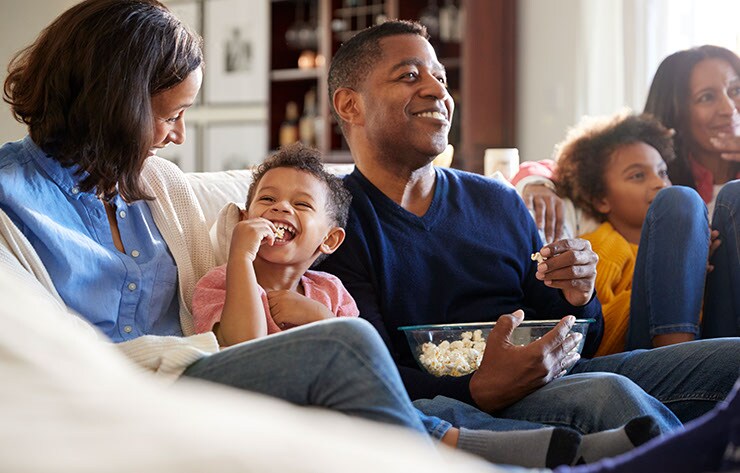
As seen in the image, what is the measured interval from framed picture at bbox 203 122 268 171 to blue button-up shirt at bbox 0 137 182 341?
17.0ft

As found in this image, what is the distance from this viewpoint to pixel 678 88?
3.05 metres

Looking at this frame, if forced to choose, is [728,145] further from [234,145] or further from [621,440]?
[234,145]

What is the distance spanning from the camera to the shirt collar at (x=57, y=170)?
1747mm

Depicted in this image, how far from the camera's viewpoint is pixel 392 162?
227cm

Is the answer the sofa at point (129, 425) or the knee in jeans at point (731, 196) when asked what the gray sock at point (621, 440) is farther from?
the knee in jeans at point (731, 196)

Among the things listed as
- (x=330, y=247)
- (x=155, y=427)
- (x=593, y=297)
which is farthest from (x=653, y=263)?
(x=155, y=427)

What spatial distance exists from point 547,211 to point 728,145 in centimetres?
72

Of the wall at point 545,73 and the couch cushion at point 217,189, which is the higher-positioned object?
the wall at point 545,73

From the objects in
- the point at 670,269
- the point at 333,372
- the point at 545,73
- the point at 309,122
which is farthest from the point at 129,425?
the point at 309,122

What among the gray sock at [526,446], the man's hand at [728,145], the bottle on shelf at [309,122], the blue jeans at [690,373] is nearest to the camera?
the gray sock at [526,446]

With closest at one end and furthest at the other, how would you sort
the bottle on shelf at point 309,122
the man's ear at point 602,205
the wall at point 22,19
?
the man's ear at point 602,205 < the wall at point 22,19 < the bottle on shelf at point 309,122

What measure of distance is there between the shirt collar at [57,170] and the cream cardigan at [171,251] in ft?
0.53

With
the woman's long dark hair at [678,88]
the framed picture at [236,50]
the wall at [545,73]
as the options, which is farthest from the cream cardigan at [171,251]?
the framed picture at [236,50]

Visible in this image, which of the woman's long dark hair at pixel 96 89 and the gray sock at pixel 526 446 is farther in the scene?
the woman's long dark hair at pixel 96 89
